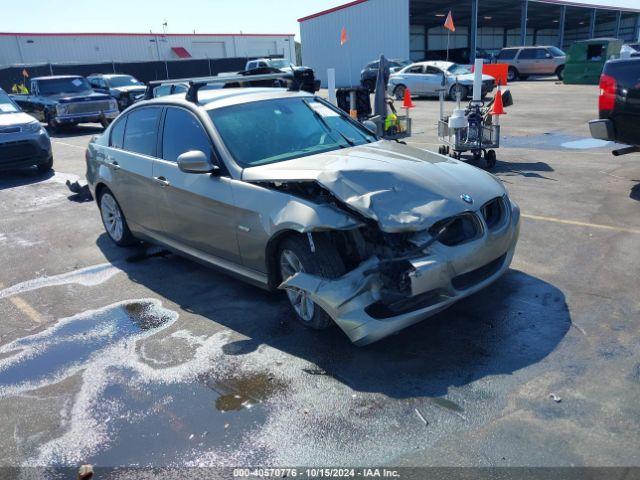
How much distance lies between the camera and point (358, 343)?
3.59 meters

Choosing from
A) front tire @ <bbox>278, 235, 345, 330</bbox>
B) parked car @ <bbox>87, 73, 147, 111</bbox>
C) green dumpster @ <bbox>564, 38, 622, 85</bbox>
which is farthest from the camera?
green dumpster @ <bbox>564, 38, 622, 85</bbox>

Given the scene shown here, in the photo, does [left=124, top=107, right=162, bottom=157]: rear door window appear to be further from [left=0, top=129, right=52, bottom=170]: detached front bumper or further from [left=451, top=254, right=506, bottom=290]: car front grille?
[left=0, top=129, right=52, bottom=170]: detached front bumper

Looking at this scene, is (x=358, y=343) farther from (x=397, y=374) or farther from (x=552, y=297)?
(x=552, y=297)

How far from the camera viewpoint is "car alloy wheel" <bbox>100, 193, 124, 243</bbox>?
623 centimetres

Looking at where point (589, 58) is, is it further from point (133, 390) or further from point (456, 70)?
point (133, 390)

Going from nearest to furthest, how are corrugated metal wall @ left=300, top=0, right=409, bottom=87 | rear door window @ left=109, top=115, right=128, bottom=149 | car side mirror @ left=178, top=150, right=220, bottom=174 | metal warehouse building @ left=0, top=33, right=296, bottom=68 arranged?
car side mirror @ left=178, top=150, right=220, bottom=174
rear door window @ left=109, top=115, right=128, bottom=149
corrugated metal wall @ left=300, top=0, right=409, bottom=87
metal warehouse building @ left=0, top=33, right=296, bottom=68

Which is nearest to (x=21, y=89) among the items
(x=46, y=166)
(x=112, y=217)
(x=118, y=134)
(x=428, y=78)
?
(x=46, y=166)

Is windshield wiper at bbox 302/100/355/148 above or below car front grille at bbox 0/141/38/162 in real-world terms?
above

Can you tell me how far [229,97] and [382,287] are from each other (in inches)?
101

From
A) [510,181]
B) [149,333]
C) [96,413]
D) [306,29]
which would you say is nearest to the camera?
[96,413]

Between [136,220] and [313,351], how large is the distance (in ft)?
9.53

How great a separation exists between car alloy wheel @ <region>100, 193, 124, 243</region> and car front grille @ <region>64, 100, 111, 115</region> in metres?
12.9

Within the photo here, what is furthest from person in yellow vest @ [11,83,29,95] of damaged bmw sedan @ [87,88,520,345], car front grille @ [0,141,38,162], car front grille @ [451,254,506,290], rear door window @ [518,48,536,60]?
rear door window @ [518,48,536,60]

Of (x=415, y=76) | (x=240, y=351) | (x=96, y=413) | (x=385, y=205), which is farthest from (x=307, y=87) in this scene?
(x=415, y=76)
